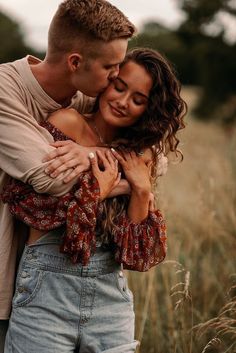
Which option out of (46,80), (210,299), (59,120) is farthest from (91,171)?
(210,299)

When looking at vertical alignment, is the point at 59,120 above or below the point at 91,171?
above

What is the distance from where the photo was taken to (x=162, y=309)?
4.38m

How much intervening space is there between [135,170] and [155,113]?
0.27 metres

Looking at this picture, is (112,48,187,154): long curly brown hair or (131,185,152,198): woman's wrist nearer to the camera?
(131,185,152,198): woman's wrist

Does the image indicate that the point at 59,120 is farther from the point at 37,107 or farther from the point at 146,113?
the point at 146,113

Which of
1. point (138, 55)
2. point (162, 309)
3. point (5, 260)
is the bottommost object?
point (162, 309)

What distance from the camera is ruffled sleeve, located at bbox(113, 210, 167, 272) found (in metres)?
2.49

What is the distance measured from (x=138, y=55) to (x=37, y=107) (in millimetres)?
506

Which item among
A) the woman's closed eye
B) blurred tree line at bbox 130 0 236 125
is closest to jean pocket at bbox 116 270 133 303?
the woman's closed eye

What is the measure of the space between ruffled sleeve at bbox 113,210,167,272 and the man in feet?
0.99

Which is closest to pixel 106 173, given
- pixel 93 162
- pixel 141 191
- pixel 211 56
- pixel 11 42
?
pixel 93 162

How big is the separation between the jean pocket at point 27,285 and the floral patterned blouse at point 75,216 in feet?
0.47

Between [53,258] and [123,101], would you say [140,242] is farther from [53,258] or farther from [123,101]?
[123,101]

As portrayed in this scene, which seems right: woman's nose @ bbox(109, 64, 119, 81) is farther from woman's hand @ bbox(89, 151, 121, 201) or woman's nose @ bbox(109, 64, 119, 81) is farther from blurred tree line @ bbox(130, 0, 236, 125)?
blurred tree line @ bbox(130, 0, 236, 125)
